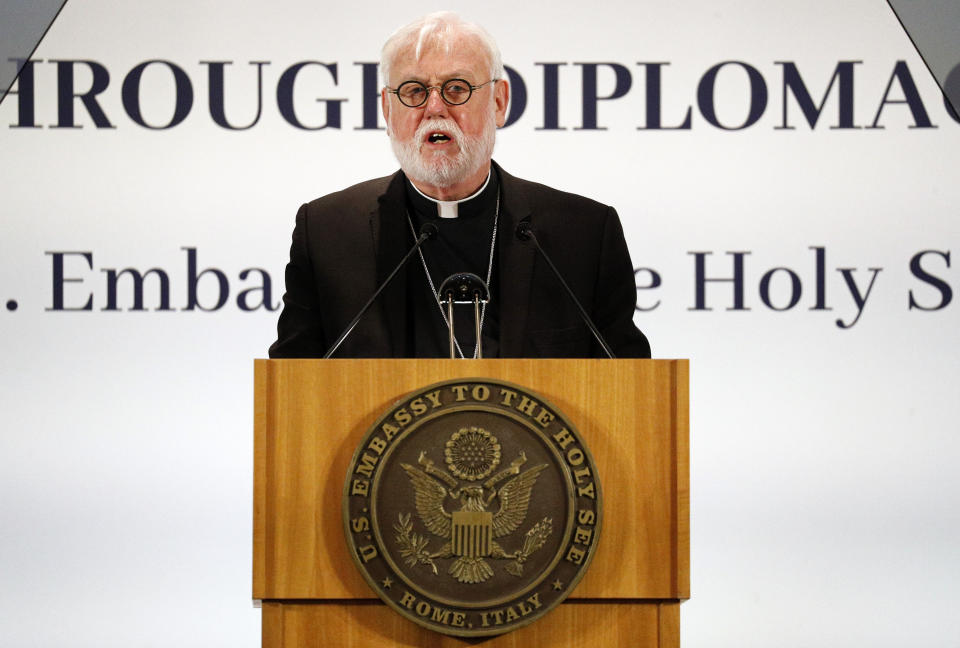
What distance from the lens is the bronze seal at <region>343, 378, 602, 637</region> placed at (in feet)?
5.48

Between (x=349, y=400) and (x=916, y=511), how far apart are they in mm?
2715

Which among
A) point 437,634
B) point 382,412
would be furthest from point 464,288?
point 437,634

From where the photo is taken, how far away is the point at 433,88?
247 cm

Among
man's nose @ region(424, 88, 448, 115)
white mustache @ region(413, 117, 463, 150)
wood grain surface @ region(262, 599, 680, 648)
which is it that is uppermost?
man's nose @ region(424, 88, 448, 115)

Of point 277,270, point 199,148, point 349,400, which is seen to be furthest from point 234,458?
point 349,400

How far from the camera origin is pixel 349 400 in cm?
172

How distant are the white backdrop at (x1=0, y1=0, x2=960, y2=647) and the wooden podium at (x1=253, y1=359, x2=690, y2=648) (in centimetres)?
208

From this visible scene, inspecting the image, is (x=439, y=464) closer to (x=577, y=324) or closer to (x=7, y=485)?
(x=577, y=324)

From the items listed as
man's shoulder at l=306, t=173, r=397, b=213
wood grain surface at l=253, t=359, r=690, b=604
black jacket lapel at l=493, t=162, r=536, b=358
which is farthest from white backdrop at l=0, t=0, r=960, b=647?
wood grain surface at l=253, t=359, r=690, b=604

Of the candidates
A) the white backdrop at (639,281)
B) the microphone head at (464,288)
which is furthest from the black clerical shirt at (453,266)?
the white backdrop at (639,281)

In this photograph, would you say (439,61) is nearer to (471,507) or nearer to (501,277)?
(501,277)

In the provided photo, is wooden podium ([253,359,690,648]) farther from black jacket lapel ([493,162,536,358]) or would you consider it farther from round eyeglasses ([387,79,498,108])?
round eyeglasses ([387,79,498,108])

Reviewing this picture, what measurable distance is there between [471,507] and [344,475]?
203 millimetres

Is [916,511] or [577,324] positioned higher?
[577,324]
